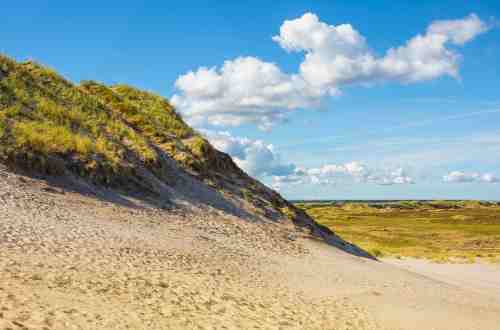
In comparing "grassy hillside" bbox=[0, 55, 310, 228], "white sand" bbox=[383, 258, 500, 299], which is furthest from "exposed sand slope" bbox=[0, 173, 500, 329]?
"white sand" bbox=[383, 258, 500, 299]

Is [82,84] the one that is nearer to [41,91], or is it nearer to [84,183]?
[41,91]

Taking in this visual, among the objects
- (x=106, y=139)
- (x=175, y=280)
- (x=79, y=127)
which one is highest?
(x=79, y=127)

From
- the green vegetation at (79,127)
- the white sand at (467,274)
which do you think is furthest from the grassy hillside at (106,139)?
the white sand at (467,274)

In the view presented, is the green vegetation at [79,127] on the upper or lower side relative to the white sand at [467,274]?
upper

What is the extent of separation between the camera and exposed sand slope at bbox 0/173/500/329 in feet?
40.4

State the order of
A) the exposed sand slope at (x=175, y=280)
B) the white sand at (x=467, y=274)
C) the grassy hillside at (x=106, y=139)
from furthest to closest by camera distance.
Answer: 1. the white sand at (x=467, y=274)
2. the grassy hillside at (x=106, y=139)
3. the exposed sand slope at (x=175, y=280)

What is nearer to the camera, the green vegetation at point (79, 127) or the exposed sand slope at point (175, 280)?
the exposed sand slope at point (175, 280)

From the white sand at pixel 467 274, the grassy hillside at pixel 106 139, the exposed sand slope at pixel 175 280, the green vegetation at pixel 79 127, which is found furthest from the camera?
the white sand at pixel 467 274

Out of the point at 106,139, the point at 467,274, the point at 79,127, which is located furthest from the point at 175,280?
the point at 467,274

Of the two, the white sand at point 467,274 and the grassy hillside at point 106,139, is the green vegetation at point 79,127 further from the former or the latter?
the white sand at point 467,274

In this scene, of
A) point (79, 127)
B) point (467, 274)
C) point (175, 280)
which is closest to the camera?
point (175, 280)

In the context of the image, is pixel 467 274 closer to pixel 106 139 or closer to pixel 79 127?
pixel 106 139

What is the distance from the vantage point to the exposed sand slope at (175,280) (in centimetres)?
1230

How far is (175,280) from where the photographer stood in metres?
16.3
